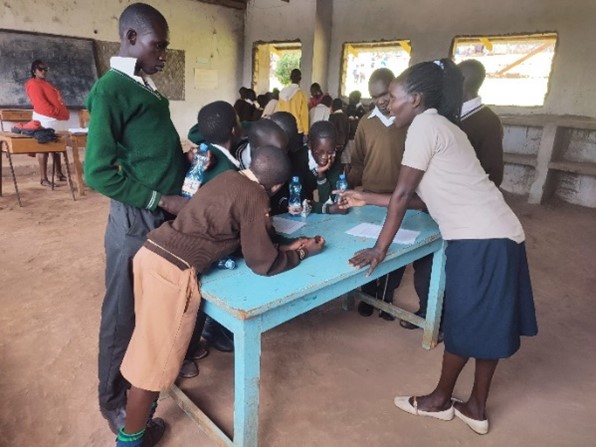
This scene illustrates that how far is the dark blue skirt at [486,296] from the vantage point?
169 cm

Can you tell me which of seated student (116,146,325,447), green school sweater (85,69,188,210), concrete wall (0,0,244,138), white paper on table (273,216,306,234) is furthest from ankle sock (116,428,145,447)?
concrete wall (0,0,244,138)

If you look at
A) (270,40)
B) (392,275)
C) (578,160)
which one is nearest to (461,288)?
(392,275)

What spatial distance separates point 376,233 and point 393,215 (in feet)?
1.08

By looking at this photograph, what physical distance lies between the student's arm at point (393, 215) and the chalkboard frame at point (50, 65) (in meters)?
6.45

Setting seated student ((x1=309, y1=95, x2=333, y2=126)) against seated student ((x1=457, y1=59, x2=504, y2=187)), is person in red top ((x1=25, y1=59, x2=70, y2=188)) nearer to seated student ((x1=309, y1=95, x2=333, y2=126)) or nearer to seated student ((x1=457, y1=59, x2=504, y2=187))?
seated student ((x1=309, y1=95, x2=333, y2=126))

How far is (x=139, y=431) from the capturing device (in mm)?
1600

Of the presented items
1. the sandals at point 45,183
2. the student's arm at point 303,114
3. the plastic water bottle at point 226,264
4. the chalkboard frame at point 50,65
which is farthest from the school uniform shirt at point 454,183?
the chalkboard frame at point 50,65

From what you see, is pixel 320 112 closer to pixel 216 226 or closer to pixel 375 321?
pixel 375 321

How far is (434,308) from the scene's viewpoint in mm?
2549

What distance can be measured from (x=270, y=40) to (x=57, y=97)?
536 centimetres

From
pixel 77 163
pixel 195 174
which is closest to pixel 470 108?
pixel 195 174

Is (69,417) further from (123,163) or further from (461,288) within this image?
(461,288)

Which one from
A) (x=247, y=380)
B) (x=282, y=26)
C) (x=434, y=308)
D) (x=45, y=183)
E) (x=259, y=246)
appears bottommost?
(x=45, y=183)

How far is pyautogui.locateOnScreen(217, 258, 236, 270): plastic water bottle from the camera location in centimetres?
159
